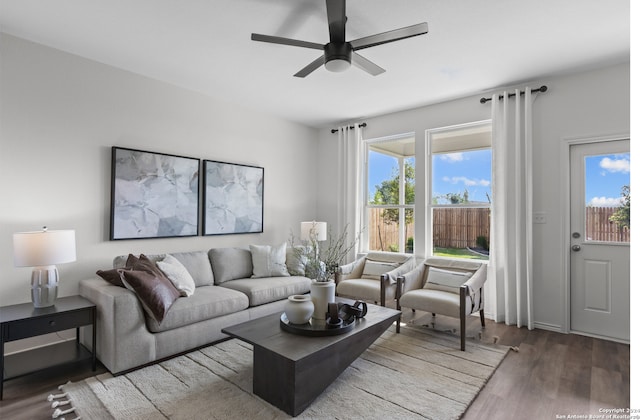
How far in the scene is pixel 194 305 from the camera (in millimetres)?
3152

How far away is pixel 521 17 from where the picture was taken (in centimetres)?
275

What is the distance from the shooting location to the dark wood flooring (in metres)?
2.36

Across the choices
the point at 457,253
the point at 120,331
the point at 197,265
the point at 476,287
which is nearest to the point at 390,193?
the point at 457,253

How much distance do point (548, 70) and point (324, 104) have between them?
2.57 meters

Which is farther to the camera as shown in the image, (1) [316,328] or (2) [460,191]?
(2) [460,191]

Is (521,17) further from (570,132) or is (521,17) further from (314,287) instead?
(314,287)

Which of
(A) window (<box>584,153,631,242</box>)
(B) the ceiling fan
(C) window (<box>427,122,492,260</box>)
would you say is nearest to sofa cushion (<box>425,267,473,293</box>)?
(C) window (<box>427,122,492,260</box>)

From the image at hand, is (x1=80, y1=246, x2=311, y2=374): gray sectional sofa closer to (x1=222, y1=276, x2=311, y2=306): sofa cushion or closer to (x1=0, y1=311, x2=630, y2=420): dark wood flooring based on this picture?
(x1=222, y1=276, x2=311, y2=306): sofa cushion

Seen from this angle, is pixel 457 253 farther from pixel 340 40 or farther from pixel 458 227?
pixel 340 40

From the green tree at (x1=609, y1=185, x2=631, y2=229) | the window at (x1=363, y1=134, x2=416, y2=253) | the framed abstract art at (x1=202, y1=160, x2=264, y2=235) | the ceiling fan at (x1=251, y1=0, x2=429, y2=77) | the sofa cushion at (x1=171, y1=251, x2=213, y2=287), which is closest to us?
the ceiling fan at (x1=251, y1=0, x2=429, y2=77)

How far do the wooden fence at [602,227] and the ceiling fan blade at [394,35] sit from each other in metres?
2.81

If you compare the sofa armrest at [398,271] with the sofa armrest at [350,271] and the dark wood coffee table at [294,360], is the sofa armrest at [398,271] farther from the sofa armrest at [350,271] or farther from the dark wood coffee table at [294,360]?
the dark wood coffee table at [294,360]

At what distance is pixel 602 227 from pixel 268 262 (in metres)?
3.64

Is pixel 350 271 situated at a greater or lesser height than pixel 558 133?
lesser
